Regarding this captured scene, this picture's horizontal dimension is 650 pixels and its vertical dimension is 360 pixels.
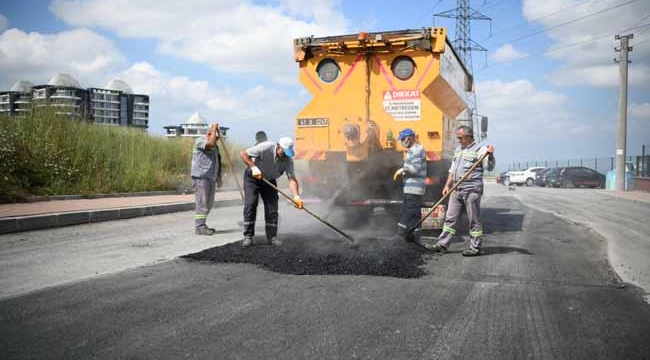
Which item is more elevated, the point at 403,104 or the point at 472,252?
the point at 403,104

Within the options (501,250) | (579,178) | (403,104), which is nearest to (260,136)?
(403,104)

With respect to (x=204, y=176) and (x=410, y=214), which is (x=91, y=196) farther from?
(x=410, y=214)

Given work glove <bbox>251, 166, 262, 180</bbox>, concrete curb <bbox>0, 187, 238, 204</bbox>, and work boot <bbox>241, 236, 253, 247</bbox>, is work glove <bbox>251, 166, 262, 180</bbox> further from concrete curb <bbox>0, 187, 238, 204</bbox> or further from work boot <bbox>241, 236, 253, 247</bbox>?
concrete curb <bbox>0, 187, 238, 204</bbox>

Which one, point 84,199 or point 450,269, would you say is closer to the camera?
point 450,269

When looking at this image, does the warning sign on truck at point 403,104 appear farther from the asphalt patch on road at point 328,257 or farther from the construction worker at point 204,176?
the construction worker at point 204,176

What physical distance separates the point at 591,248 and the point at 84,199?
10.5 metres

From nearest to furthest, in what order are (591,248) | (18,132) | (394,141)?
(591,248) < (394,141) < (18,132)

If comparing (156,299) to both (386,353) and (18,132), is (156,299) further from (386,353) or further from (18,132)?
(18,132)

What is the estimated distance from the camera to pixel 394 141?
745cm

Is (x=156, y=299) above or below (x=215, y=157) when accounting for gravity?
below

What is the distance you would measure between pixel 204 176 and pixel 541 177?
107 feet

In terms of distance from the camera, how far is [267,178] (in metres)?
6.21

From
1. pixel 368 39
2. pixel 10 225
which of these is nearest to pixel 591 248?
pixel 368 39

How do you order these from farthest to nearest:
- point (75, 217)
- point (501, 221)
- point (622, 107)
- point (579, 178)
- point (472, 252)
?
point (579, 178) → point (622, 107) → point (501, 221) → point (75, 217) → point (472, 252)
